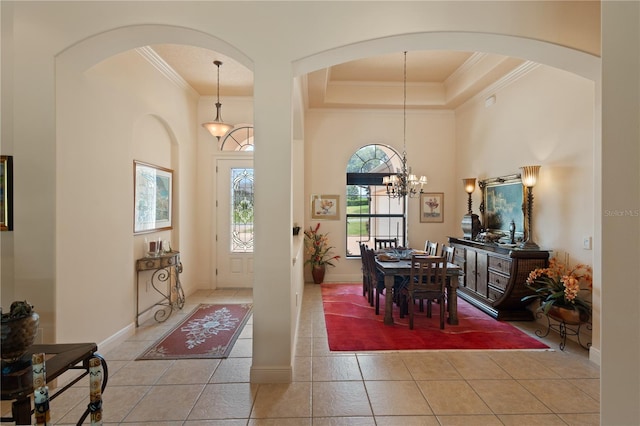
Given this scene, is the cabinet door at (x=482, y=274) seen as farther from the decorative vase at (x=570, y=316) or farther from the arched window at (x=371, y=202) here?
the arched window at (x=371, y=202)

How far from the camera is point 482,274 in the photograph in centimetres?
436

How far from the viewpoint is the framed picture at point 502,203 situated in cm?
421

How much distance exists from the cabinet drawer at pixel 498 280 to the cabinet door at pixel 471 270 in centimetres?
36

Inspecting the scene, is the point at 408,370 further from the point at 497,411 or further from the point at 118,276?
the point at 118,276

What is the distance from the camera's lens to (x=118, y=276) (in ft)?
10.9

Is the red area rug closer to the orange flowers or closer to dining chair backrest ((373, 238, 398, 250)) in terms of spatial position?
the orange flowers

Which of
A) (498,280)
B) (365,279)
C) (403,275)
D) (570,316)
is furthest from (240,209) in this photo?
(570,316)

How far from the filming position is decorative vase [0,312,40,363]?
1389mm

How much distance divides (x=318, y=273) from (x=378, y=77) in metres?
3.89

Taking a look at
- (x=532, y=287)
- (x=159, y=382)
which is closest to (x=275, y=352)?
(x=159, y=382)

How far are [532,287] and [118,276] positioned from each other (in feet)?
16.0

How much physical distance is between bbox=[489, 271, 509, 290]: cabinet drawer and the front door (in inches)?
156

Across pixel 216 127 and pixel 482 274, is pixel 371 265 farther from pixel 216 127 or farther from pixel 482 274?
pixel 216 127

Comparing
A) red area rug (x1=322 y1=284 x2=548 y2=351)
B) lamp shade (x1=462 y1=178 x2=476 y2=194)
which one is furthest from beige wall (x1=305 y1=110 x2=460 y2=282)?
red area rug (x1=322 y1=284 x2=548 y2=351)
